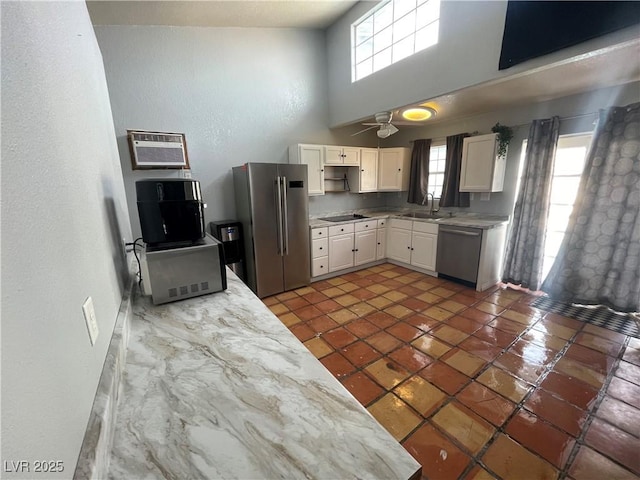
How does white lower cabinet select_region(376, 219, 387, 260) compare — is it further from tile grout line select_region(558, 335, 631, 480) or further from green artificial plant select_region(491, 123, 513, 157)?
tile grout line select_region(558, 335, 631, 480)

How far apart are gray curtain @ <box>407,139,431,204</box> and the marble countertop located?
406 centimetres

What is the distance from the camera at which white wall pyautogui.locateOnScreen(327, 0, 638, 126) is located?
2.33 metres

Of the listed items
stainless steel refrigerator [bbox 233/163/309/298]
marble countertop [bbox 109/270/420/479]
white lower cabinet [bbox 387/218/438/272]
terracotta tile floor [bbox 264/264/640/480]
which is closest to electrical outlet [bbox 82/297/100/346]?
marble countertop [bbox 109/270/420/479]

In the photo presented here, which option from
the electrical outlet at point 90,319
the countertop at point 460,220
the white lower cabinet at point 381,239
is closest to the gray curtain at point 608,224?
the countertop at point 460,220

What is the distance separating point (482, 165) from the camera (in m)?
3.54

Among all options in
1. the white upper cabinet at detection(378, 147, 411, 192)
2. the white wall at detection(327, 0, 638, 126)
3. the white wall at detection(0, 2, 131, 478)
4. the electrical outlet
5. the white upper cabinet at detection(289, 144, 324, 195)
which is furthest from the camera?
the white upper cabinet at detection(378, 147, 411, 192)

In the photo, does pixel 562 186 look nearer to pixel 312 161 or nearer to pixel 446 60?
pixel 446 60

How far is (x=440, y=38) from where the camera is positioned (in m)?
2.78

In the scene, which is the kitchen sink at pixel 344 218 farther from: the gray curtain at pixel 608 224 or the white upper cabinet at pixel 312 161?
the gray curtain at pixel 608 224

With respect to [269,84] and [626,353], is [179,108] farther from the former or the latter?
[626,353]

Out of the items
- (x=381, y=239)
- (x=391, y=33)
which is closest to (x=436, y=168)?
(x=381, y=239)

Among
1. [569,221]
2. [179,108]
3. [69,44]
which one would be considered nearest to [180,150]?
[179,108]

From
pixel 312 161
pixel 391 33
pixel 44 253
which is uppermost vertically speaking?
pixel 391 33

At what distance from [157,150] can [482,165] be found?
4.17m
